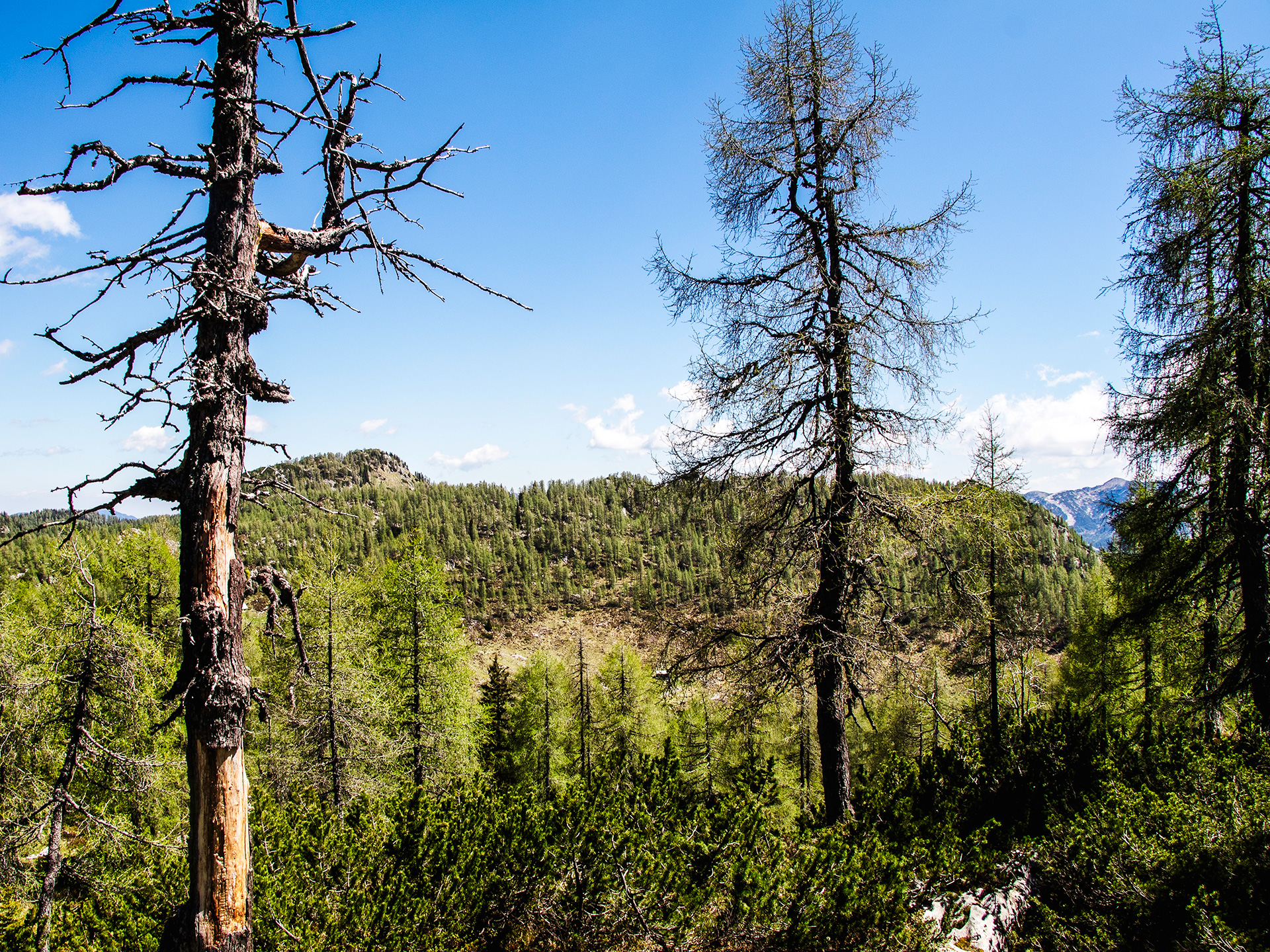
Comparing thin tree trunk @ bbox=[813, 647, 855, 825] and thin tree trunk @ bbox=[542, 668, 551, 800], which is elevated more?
thin tree trunk @ bbox=[813, 647, 855, 825]

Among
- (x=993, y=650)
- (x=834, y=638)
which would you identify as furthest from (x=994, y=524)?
(x=993, y=650)

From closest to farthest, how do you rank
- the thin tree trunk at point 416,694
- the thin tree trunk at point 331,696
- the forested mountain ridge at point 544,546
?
the thin tree trunk at point 331,696 → the thin tree trunk at point 416,694 → the forested mountain ridge at point 544,546

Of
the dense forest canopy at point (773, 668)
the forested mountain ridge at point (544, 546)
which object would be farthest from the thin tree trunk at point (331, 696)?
the forested mountain ridge at point (544, 546)

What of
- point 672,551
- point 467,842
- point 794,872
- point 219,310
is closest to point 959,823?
point 794,872

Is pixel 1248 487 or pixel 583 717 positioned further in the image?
pixel 583 717

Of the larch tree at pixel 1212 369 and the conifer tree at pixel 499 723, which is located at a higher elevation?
the larch tree at pixel 1212 369

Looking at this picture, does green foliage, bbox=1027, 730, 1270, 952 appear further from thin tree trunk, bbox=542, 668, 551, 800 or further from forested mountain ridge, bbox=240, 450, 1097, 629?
forested mountain ridge, bbox=240, 450, 1097, 629

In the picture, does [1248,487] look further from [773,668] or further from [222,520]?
[222,520]

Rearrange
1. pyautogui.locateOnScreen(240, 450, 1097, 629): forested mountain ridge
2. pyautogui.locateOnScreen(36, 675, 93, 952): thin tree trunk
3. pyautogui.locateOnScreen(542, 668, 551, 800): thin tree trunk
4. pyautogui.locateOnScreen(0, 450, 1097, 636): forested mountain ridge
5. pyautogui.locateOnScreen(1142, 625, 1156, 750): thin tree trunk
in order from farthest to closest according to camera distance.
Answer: pyautogui.locateOnScreen(240, 450, 1097, 629): forested mountain ridge → pyautogui.locateOnScreen(0, 450, 1097, 636): forested mountain ridge → pyautogui.locateOnScreen(542, 668, 551, 800): thin tree trunk → pyautogui.locateOnScreen(1142, 625, 1156, 750): thin tree trunk → pyautogui.locateOnScreen(36, 675, 93, 952): thin tree trunk

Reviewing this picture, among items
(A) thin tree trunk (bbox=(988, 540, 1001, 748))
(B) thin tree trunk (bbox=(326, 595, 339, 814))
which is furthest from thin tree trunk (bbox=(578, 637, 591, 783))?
(A) thin tree trunk (bbox=(988, 540, 1001, 748))

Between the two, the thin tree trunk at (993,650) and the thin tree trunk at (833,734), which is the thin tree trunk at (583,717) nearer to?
the thin tree trunk at (993,650)

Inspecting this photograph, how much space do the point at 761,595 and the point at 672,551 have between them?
126 meters

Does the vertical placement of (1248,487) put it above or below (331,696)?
above

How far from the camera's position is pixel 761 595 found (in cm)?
750
